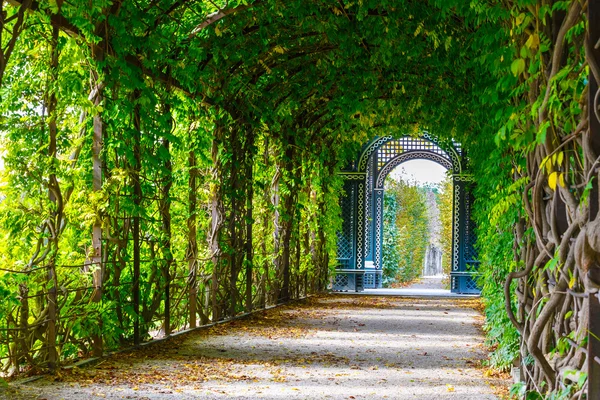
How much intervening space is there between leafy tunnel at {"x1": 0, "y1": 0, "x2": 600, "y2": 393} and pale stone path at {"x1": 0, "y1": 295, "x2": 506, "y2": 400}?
364mm

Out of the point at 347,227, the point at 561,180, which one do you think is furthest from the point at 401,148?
the point at 561,180

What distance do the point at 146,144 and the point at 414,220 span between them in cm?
2181

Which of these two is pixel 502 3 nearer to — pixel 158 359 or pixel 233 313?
pixel 158 359

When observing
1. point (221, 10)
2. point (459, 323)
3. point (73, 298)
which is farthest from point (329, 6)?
point (459, 323)

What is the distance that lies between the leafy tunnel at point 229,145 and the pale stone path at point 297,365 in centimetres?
36

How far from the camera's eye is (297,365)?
7.25 metres

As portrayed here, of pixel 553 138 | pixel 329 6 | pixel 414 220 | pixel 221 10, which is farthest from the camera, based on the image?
pixel 414 220

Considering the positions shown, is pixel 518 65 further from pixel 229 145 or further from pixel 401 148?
pixel 401 148

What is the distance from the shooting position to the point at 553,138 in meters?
3.68

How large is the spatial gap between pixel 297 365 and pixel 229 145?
3.96 metres

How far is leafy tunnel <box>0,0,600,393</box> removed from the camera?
3.69 m

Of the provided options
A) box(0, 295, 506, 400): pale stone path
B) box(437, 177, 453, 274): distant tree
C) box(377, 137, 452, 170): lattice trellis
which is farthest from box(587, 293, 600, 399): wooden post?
box(437, 177, 453, 274): distant tree

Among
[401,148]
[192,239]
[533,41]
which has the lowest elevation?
[192,239]

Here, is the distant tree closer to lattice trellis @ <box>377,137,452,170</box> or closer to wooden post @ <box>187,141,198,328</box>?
lattice trellis @ <box>377,137,452,170</box>
